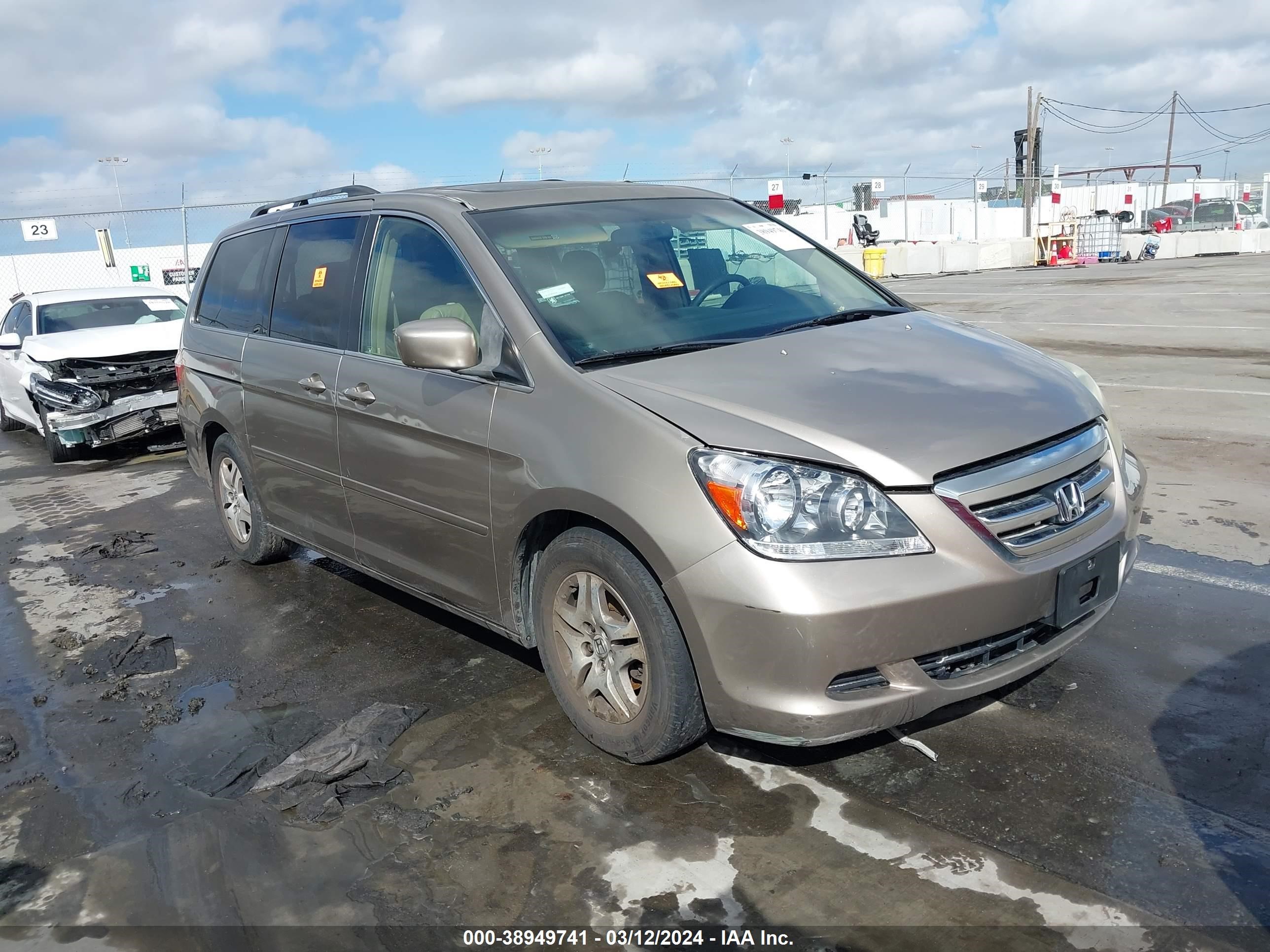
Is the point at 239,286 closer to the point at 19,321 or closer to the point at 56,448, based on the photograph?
the point at 56,448

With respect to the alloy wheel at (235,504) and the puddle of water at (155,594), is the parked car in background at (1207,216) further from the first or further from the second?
the puddle of water at (155,594)

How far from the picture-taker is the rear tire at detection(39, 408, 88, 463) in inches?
394

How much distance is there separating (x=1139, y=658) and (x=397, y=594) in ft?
11.2

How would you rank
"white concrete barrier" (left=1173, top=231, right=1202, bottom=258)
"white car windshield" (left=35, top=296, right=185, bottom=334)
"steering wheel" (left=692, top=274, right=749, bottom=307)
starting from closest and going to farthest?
"steering wheel" (left=692, top=274, right=749, bottom=307) → "white car windshield" (left=35, top=296, right=185, bottom=334) → "white concrete barrier" (left=1173, top=231, right=1202, bottom=258)

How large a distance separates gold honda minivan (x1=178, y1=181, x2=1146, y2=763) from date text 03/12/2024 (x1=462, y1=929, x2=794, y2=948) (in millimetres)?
557

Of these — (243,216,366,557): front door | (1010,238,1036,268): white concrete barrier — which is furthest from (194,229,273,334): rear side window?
(1010,238,1036,268): white concrete barrier

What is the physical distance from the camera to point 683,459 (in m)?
3.00

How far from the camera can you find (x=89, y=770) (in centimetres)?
374

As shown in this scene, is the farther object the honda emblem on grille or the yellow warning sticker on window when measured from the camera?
the yellow warning sticker on window

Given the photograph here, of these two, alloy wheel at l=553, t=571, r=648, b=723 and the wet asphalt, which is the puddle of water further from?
alloy wheel at l=553, t=571, r=648, b=723

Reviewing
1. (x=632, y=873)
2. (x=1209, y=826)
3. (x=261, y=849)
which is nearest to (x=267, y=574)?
(x=261, y=849)

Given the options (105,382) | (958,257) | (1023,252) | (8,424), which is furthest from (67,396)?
(1023,252)

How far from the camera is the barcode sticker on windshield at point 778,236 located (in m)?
4.64

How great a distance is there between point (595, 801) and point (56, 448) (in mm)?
8840
